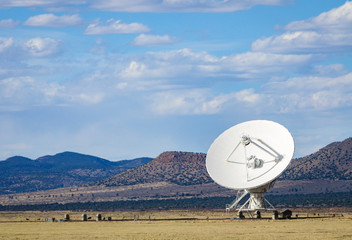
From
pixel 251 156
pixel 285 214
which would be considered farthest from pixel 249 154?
pixel 285 214

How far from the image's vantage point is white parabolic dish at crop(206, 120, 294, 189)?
10950cm

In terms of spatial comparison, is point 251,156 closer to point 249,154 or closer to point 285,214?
point 249,154

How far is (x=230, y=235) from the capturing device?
82750 millimetres

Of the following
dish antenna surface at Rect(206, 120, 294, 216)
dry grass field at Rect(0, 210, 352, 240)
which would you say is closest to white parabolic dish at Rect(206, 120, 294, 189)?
dish antenna surface at Rect(206, 120, 294, 216)

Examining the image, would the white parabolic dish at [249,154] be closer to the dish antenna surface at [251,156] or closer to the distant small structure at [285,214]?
the dish antenna surface at [251,156]

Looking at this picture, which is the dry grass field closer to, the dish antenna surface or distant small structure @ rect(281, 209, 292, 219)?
distant small structure @ rect(281, 209, 292, 219)

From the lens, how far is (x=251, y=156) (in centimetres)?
11238

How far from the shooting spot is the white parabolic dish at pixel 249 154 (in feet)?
359

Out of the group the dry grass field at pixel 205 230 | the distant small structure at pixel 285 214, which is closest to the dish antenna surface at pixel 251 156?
the distant small structure at pixel 285 214

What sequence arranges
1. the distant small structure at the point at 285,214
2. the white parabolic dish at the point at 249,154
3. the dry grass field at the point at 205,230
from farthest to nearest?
the distant small structure at the point at 285,214
the white parabolic dish at the point at 249,154
the dry grass field at the point at 205,230

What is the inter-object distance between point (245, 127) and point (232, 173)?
25.1 feet

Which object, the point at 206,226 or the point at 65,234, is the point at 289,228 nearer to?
the point at 206,226

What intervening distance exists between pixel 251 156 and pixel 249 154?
3.07 ft

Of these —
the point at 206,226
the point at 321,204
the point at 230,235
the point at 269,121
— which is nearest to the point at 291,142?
the point at 269,121
